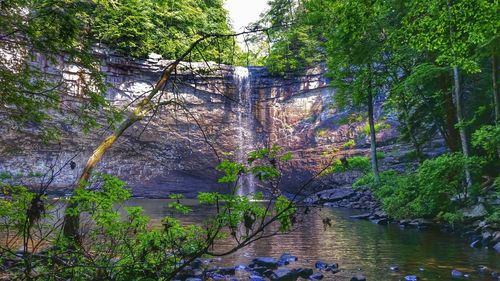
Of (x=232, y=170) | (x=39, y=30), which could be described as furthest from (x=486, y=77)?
(x=39, y=30)

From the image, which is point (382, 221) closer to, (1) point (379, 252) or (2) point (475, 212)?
(2) point (475, 212)

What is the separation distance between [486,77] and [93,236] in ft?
49.9

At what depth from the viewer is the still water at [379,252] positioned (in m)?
7.52

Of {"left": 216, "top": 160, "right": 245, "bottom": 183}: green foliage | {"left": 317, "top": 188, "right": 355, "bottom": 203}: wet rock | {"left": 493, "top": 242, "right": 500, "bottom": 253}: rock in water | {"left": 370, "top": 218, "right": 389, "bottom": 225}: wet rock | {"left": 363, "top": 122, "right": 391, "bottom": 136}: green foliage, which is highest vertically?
{"left": 363, "top": 122, "right": 391, "bottom": 136}: green foliage

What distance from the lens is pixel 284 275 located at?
23.4ft

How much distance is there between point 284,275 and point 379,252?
3433mm

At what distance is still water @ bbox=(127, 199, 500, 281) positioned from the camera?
752cm

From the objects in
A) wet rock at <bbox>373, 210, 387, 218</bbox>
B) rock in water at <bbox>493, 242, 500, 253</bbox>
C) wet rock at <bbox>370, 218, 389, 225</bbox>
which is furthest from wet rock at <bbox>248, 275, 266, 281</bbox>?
wet rock at <bbox>373, 210, 387, 218</bbox>

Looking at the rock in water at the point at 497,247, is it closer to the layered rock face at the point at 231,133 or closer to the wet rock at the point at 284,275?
the wet rock at the point at 284,275

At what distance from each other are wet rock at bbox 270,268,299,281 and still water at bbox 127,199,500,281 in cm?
60

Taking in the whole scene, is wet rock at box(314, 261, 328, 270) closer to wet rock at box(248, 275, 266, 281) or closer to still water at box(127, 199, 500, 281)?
still water at box(127, 199, 500, 281)

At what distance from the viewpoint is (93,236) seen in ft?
14.7

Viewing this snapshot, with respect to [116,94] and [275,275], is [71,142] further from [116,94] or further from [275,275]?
[275,275]

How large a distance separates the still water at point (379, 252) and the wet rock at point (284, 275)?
1.96ft
